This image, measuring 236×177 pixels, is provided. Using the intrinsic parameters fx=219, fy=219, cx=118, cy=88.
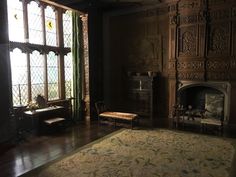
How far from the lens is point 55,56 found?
6227 millimetres

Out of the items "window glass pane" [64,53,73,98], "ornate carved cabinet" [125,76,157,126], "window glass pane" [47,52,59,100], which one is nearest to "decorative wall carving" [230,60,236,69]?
"ornate carved cabinet" [125,76,157,126]

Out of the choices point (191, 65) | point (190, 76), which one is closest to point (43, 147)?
point (190, 76)

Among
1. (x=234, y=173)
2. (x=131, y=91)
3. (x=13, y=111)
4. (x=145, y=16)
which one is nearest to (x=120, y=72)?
(x=131, y=91)

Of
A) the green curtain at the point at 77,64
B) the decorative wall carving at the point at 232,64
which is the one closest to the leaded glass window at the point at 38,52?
the green curtain at the point at 77,64

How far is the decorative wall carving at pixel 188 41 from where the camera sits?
234 inches

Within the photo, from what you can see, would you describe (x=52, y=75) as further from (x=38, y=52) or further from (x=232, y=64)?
(x=232, y=64)

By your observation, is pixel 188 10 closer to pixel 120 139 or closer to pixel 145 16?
pixel 145 16

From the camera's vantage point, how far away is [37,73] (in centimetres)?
580

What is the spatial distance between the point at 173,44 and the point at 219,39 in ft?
3.90

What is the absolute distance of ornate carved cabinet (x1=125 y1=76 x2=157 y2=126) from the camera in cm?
641

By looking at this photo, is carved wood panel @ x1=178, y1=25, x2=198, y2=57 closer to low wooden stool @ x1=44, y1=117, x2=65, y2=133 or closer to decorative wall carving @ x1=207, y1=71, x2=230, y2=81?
decorative wall carving @ x1=207, y1=71, x2=230, y2=81

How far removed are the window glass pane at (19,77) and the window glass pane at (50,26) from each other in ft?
3.09

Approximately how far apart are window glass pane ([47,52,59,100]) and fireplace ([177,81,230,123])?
11.6ft

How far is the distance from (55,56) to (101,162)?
12.3ft
